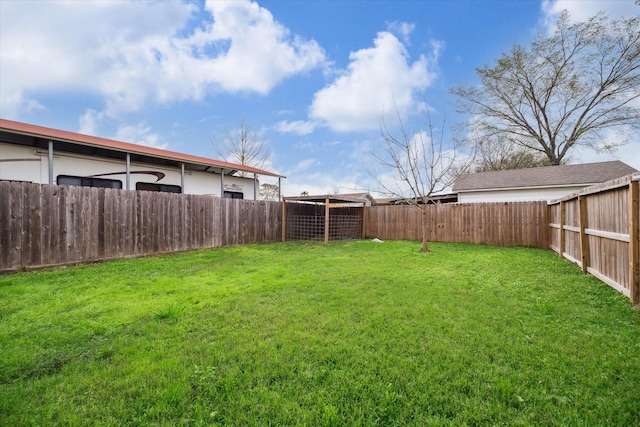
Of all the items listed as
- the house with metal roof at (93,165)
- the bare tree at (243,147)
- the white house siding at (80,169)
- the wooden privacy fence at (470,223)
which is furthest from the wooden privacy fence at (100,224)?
the bare tree at (243,147)

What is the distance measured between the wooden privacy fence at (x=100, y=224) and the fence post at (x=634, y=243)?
9.11 meters

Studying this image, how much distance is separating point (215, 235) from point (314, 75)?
309 inches

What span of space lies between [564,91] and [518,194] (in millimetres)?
8467

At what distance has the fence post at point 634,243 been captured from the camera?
3135 millimetres

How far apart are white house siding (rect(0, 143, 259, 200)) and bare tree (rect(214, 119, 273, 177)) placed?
9723 mm

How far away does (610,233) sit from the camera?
12.7 feet

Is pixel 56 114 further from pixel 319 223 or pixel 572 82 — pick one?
pixel 572 82

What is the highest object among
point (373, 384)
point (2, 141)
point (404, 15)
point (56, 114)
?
point (404, 15)

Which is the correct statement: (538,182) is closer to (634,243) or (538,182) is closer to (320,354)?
(634,243)

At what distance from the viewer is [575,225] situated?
5648 millimetres

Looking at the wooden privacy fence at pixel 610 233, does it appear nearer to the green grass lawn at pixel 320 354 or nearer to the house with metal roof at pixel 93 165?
the green grass lawn at pixel 320 354

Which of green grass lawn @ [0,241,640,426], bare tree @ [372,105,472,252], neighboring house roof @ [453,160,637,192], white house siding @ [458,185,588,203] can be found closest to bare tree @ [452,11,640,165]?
neighboring house roof @ [453,160,637,192]

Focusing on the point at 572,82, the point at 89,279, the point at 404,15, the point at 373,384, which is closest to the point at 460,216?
the point at 404,15

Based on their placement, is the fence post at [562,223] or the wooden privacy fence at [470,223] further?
the wooden privacy fence at [470,223]
